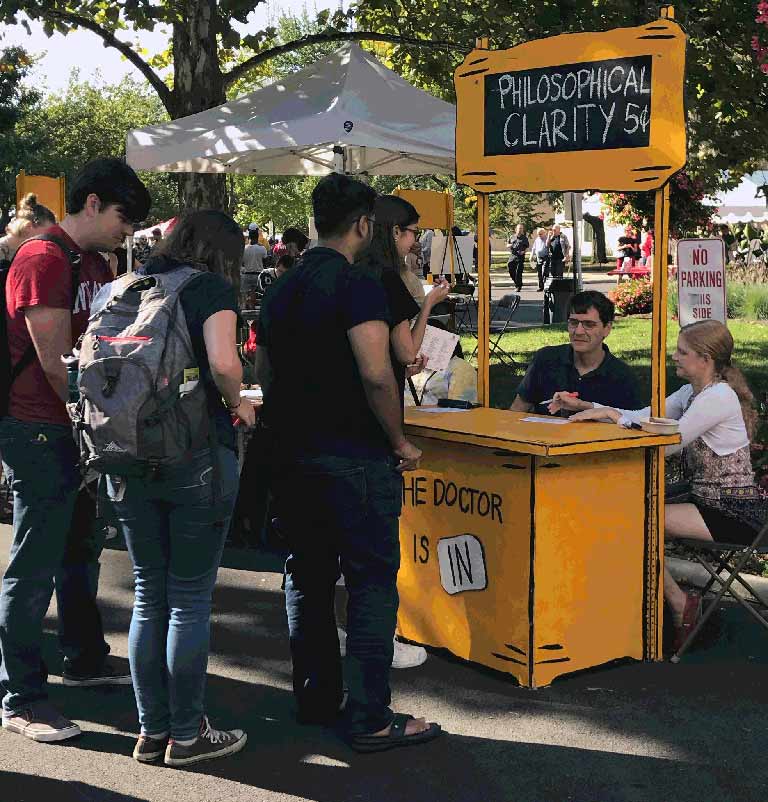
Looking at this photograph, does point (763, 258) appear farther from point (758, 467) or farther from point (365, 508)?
point (365, 508)

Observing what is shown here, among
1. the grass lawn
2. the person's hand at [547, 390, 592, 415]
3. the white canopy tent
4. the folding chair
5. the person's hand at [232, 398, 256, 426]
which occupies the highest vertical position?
the white canopy tent

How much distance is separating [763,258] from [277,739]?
21.4 m

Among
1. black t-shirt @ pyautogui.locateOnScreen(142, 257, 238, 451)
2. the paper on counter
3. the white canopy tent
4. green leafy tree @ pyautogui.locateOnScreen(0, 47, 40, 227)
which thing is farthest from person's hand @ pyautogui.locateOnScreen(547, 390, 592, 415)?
green leafy tree @ pyautogui.locateOnScreen(0, 47, 40, 227)

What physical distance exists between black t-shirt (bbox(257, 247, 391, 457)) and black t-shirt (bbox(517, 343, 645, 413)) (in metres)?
1.66

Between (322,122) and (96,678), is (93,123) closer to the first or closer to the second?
(322,122)

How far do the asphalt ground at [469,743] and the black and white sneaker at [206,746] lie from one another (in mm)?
35

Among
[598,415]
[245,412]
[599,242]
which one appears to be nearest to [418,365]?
[598,415]

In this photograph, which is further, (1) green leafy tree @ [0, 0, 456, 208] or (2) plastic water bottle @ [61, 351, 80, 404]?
(1) green leafy tree @ [0, 0, 456, 208]

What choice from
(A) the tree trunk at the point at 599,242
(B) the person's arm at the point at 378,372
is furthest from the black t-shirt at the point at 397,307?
(A) the tree trunk at the point at 599,242

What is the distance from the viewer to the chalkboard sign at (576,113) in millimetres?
4766

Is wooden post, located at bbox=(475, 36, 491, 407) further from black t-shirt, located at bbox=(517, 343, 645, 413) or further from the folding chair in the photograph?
the folding chair

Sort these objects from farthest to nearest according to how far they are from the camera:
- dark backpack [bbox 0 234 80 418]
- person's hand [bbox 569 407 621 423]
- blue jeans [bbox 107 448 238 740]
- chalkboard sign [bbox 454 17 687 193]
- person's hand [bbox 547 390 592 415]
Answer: person's hand [bbox 547 390 592 415] < person's hand [bbox 569 407 621 423] < chalkboard sign [bbox 454 17 687 193] < dark backpack [bbox 0 234 80 418] < blue jeans [bbox 107 448 238 740]

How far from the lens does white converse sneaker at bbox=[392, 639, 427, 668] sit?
5078 mm

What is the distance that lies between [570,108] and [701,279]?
2.03 metres
